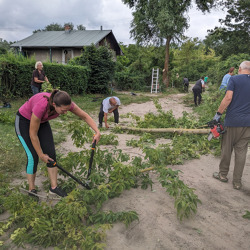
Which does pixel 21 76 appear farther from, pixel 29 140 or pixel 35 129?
pixel 35 129

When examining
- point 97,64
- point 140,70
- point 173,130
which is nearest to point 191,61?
point 140,70

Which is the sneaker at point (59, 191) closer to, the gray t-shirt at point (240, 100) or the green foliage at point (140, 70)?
the gray t-shirt at point (240, 100)

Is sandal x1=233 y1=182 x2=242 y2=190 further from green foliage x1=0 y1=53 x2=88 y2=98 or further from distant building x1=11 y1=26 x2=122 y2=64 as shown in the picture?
distant building x1=11 y1=26 x2=122 y2=64

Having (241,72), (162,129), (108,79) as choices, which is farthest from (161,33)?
(241,72)

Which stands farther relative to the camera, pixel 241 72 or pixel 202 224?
pixel 241 72

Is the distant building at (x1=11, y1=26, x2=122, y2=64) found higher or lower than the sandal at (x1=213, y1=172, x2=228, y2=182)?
higher

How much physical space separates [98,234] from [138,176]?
1642mm

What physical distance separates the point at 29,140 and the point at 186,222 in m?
2.12

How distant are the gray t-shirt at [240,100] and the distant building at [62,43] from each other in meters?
21.9

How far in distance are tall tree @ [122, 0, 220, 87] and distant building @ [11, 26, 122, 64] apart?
13.2 ft

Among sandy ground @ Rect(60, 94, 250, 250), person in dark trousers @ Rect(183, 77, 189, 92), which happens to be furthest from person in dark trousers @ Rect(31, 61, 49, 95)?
person in dark trousers @ Rect(183, 77, 189, 92)

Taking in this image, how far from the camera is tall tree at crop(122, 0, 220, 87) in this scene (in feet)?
65.7

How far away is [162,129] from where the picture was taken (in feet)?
20.5

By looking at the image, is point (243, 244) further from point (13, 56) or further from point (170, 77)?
point (170, 77)
